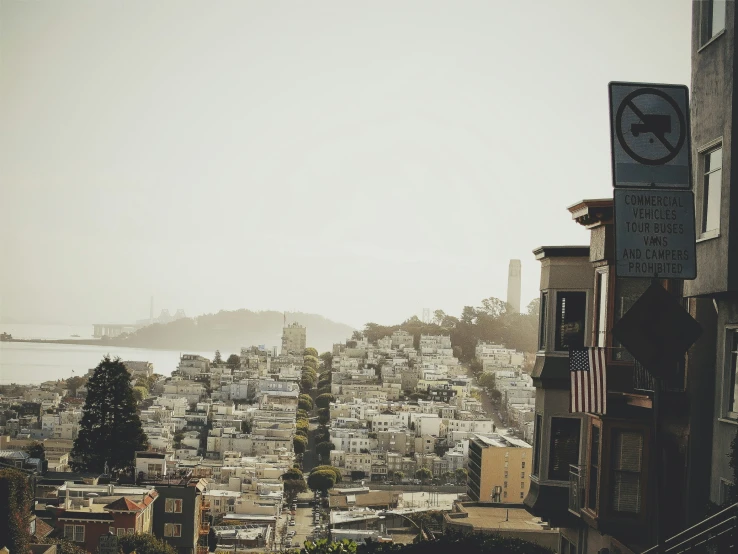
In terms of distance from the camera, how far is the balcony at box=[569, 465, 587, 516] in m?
8.94

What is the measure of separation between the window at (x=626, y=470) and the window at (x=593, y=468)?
20 centimetres

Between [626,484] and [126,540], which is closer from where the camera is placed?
[626,484]

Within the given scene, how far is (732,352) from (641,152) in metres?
2.51

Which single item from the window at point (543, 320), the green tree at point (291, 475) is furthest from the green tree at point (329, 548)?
the green tree at point (291, 475)

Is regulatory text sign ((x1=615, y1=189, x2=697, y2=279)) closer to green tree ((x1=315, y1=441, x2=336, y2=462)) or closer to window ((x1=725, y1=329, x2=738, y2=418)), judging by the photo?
window ((x1=725, y1=329, x2=738, y2=418))

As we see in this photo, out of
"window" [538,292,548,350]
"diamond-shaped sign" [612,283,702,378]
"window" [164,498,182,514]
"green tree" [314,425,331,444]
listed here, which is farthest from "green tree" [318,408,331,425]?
"diamond-shaped sign" [612,283,702,378]

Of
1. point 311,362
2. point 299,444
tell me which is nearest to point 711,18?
point 299,444

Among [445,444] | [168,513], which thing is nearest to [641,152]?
[168,513]

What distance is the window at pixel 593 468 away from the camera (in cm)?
854

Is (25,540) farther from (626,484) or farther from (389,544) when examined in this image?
(626,484)

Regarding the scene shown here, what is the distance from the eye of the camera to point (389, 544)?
350 inches

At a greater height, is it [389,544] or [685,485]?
[685,485]

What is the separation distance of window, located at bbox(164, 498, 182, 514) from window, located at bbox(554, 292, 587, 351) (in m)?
21.6

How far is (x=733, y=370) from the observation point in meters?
6.68
